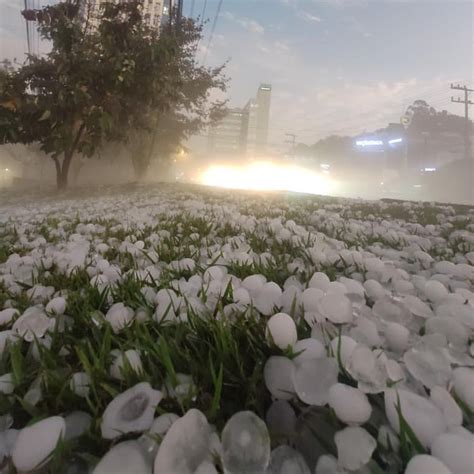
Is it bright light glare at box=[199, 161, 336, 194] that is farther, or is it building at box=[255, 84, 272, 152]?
building at box=[255, 84, 272, 152]

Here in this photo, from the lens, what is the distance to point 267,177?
37.0m

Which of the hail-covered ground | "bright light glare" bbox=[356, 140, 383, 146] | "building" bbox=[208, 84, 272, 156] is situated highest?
"building" bbox=[208, 84, 272, 156]

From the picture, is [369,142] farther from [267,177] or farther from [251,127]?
[251,127]

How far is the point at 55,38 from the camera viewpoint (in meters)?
7.72

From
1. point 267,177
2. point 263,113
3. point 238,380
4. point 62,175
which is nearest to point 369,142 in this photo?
point 267,177

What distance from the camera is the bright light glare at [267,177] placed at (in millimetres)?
35541

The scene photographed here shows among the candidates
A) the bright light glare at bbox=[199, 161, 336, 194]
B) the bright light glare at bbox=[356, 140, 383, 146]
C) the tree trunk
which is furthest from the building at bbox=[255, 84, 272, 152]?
the tree trunk

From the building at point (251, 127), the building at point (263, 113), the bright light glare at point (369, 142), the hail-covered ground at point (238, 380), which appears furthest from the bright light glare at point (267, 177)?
the building at point (263, 113)

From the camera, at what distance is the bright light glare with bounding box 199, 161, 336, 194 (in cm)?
3554

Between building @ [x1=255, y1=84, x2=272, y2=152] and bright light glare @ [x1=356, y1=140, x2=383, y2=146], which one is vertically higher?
building @ [x1=255, y1=84, x2=272, y2=152]

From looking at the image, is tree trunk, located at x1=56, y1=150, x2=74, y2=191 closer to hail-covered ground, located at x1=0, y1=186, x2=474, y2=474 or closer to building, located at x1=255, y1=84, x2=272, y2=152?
hail-covered ground, located at x1=0, y1=186, x2=474, y2=474

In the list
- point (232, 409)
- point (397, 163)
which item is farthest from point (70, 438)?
point (397, 163)

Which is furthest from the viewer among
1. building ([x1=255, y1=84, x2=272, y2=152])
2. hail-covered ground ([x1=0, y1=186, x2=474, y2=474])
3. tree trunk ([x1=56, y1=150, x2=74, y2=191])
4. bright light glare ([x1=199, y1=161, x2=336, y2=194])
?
building ([x1=255, y1=84, x2=272, y2=152])

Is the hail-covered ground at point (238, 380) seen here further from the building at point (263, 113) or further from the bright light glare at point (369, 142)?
the building at point (263, 113)
